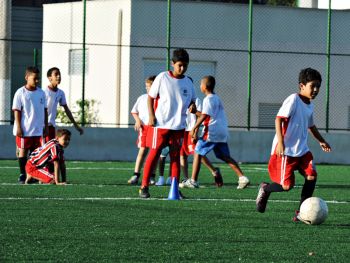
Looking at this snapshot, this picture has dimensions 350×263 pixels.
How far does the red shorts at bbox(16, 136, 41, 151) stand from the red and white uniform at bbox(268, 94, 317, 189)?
603 centimetres

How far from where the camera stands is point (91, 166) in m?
21.5

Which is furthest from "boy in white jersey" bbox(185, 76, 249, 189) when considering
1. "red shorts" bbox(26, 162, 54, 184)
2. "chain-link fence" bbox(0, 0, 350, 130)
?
"chain-link fence" bbox(0, 0, 350, 130)

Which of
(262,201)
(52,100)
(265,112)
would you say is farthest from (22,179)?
(265,112)

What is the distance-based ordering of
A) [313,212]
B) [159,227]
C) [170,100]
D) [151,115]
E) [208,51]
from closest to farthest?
[159,227] < [313,212] < [151,115] < [170,100] < [208,51]

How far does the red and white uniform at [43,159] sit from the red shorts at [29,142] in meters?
0.49

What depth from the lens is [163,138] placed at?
13180 millimetres

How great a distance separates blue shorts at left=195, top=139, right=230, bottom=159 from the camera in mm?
15945

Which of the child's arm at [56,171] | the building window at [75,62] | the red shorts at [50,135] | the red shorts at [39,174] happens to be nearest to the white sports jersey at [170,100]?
the child's arm at [56,171]

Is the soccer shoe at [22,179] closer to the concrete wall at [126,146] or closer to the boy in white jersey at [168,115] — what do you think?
the boy in white jersey at [168,115]

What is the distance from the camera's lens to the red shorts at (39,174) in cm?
1574

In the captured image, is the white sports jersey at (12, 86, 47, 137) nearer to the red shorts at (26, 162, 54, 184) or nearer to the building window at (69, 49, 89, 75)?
the red shorts at (26, 162, 54, 184)

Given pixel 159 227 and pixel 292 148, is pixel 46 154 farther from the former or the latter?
pixel 159 227

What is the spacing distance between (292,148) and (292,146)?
0.09 ft

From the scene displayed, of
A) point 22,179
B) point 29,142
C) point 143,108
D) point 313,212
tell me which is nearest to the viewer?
point 313,212
